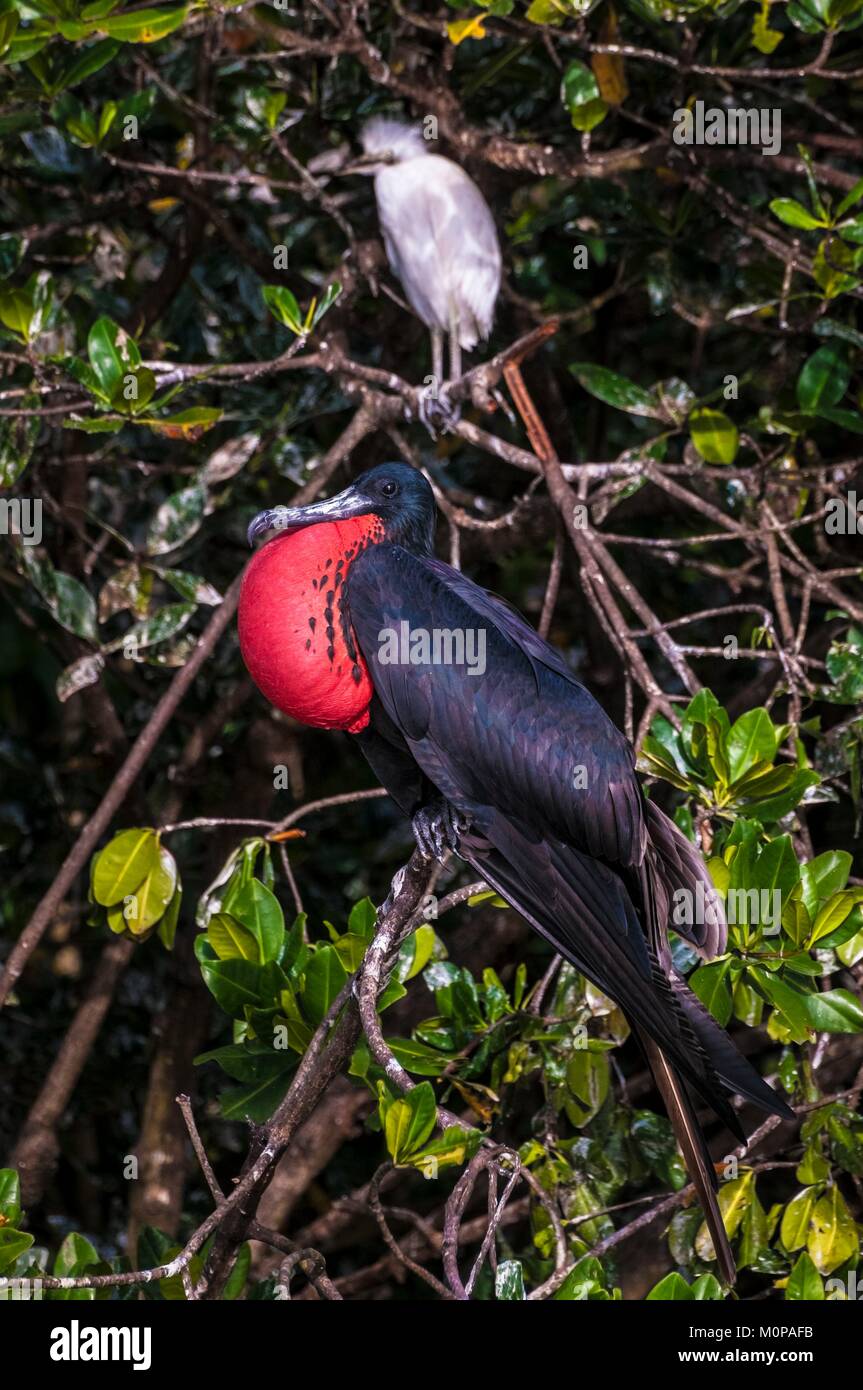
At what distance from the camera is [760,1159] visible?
2873 mm

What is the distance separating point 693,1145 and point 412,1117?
49 cm

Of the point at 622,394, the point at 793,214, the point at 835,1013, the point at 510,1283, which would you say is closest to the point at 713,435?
the point at 622,394

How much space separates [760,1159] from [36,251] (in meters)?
2.63

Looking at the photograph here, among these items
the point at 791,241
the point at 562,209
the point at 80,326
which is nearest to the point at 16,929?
the point at 80,326

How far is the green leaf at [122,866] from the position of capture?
2996mm

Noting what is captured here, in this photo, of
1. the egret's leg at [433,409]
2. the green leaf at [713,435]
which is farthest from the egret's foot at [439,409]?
the green leaf at [713,435]

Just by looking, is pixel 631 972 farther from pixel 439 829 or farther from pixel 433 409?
pixel 433 409

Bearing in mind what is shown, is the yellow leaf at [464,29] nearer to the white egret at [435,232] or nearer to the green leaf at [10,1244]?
the white egret at [435,232]

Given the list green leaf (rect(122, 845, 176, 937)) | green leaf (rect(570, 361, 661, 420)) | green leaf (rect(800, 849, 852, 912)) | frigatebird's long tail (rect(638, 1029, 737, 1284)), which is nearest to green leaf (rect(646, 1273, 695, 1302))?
frigatebird's long tail (rect(638, 1029, 737, 1284))

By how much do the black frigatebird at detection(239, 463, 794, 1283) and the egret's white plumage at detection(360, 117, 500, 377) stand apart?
1469 millimetres

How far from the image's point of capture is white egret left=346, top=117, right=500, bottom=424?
388cm

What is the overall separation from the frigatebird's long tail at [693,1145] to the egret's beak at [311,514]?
958 mm

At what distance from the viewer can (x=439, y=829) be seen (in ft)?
8.47
